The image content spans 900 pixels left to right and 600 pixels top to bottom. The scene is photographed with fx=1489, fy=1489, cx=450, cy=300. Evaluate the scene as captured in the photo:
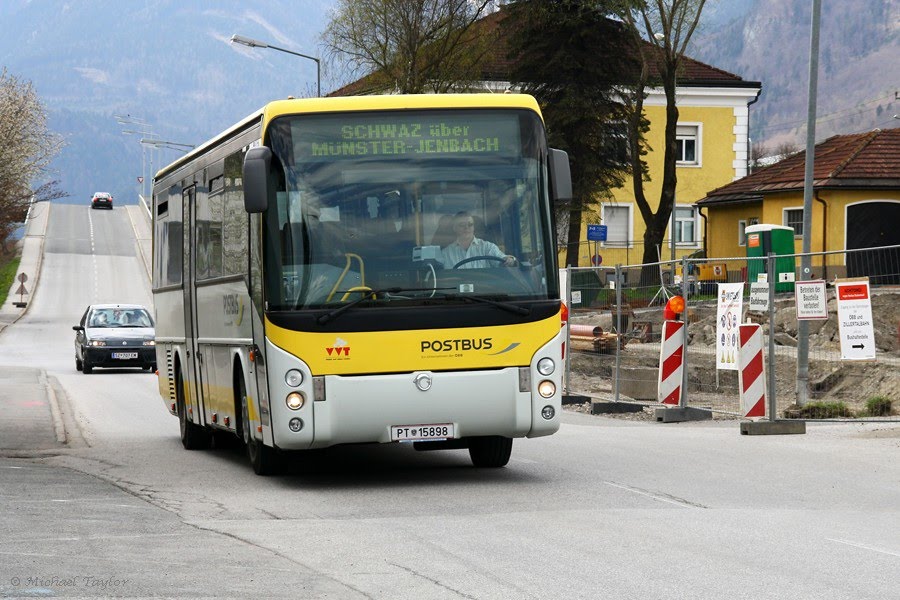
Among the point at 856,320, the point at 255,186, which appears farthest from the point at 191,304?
the point at 856,320

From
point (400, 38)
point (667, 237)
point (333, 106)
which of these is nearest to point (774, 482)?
point (333, 106)

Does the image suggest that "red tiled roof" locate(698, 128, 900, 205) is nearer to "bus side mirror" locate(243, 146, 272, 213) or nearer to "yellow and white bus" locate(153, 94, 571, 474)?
"yellow and white bus" locate(153, 94, 571, 474)

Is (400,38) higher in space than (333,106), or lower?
higher

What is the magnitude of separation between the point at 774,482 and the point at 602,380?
11.9 meters

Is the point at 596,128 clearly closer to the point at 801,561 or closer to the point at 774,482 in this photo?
the point at 774,482

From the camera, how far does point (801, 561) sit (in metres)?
8.61

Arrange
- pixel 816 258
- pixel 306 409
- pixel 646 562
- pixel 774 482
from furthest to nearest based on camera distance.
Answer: pixel 816 258 → pixel 774 482 → pixel 306 409 → pixel 646 562

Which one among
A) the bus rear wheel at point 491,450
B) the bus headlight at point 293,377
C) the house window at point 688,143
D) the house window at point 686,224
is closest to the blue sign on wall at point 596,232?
the house window at point 686,224

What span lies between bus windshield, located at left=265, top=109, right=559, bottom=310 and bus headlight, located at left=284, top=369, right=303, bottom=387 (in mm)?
523

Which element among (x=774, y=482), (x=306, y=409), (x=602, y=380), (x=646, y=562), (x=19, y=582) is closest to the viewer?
(x=19, y=582)

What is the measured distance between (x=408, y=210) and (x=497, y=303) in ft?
3.45

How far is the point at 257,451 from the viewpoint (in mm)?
13539

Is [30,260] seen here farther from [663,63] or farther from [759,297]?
[759,297]

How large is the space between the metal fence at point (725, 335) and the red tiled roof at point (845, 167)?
958 inches
